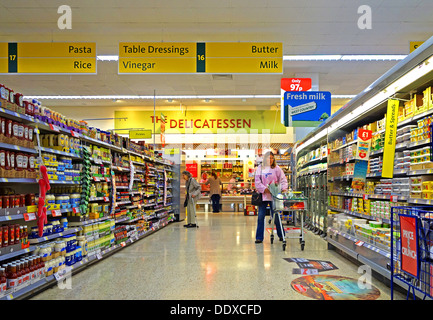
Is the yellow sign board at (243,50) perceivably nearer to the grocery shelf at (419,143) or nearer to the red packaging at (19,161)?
the grocery shelf at (419,143)

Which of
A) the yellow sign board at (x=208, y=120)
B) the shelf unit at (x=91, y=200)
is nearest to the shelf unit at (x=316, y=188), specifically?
the shelf unit at (x=91, y=200)

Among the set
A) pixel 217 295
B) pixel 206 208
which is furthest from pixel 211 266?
pixel 206 208

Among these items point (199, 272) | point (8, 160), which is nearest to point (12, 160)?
point (8, 160)

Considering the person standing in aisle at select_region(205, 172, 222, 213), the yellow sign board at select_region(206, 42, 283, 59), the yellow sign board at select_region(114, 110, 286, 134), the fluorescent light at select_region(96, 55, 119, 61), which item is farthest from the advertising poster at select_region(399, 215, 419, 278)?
the yellow sign board at select_region(114, 110, 286, 134)

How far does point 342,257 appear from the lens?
5410 millimetres

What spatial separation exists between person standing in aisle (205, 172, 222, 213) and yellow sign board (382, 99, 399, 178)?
1098 centimetres

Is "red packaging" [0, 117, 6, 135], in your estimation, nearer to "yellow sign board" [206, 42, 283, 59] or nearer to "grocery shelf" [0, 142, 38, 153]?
"grocery shelf" [0, 142, 38, 153]

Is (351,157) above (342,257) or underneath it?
above

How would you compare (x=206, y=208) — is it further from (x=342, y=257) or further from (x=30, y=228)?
(x=30, y=228)

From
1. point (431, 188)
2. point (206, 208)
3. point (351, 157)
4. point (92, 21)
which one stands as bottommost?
point (206, 208)

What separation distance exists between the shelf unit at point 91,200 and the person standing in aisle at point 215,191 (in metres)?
5.07

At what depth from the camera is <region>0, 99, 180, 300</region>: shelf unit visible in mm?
3383
